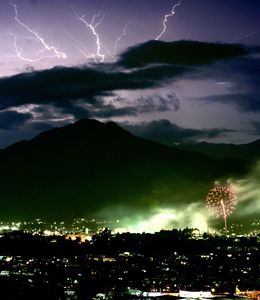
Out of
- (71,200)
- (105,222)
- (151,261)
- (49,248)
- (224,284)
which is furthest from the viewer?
(71,200)

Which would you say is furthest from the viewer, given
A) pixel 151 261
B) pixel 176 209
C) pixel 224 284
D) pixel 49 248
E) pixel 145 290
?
pixel 176 209

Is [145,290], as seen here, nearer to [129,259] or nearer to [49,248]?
[129,259]

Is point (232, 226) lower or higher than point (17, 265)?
higher

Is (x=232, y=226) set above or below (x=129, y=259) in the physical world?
above

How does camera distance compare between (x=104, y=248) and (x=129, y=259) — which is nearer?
(x=129, y=259)

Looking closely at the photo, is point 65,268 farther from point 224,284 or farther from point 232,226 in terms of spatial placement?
point 232,226

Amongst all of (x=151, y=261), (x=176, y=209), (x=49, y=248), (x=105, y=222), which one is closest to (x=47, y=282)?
(x=151, y=261)

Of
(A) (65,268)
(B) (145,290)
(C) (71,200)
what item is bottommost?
(B) (145,290)

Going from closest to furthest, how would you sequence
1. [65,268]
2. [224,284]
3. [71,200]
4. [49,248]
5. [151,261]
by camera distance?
[224,284]
[65,268]
[151,261]
[49,248]
[71,200]

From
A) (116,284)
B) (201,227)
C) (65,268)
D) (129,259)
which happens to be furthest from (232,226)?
(116,284)
